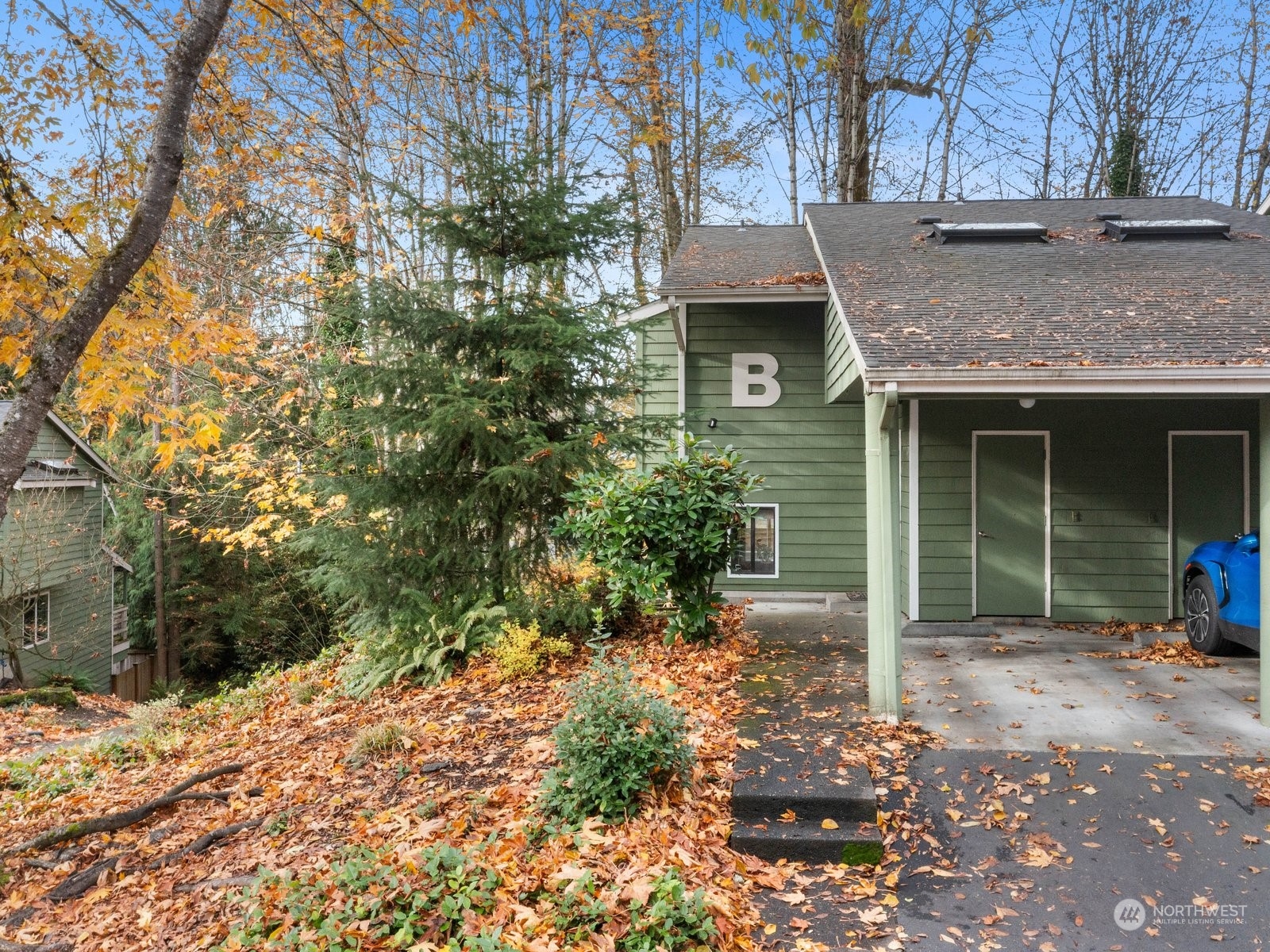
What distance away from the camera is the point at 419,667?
7566 millimetres

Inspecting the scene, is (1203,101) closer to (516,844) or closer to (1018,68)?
(1018,68)

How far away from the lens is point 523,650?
22.9 ft

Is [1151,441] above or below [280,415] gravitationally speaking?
below

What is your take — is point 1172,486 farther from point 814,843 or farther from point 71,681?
point 71,681

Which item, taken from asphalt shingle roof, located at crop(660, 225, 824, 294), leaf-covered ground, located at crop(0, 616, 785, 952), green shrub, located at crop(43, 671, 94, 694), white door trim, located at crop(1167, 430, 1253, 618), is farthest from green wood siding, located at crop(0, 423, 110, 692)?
white door trim, located at crop(1167, 430, 1253, 618)

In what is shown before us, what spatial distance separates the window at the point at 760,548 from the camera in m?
10.1

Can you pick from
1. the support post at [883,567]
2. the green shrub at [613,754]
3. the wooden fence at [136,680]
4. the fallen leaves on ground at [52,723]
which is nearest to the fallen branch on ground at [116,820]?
the green shrub at [613,754]

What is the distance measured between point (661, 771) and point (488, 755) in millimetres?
1470

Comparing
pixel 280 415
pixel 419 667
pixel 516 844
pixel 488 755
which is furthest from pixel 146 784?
pixel 280 415

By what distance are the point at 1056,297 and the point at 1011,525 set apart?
9.55 ft

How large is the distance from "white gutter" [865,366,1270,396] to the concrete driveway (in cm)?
233

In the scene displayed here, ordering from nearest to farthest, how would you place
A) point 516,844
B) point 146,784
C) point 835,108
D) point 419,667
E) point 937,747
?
point 516,844
point 937,747
point 146,784
point 419,667
point 835,108

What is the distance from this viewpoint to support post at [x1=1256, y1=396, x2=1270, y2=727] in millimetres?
5242

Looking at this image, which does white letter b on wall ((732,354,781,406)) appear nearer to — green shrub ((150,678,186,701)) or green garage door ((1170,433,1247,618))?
green garage door ((1170,433,1247,618))
